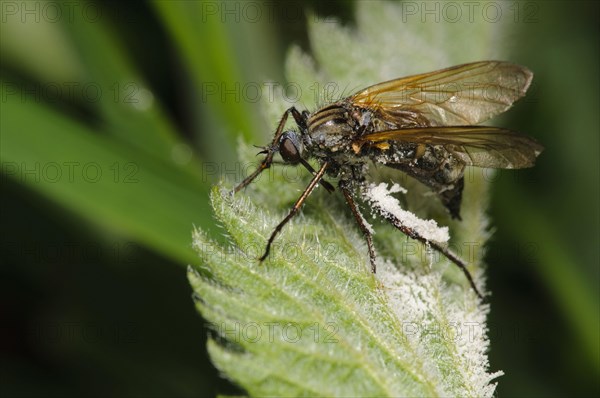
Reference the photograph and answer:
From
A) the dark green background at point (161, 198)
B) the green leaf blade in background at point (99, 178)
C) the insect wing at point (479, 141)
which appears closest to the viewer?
the insect wing at point (479, 141)

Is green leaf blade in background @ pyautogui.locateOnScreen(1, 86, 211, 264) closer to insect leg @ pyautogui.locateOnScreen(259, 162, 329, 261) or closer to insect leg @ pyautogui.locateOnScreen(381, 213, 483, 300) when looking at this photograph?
insect leg @ pyautogui.locateOnScreen(259, 162, 329, 261)

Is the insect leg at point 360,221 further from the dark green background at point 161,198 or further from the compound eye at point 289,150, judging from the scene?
the dark green background at point 161,198

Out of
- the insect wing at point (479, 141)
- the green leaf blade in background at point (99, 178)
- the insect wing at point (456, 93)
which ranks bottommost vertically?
the green leaf blade in background at point (99, 178)

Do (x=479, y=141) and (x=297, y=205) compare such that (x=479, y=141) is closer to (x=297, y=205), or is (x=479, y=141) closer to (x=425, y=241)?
(x=425, y=241)

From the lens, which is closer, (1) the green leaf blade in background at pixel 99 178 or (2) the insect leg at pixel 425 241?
(2) the insect leg at pixel 425 241

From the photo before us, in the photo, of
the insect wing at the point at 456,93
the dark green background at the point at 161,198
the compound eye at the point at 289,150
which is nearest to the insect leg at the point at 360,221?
the compound eye at the point at 289,150

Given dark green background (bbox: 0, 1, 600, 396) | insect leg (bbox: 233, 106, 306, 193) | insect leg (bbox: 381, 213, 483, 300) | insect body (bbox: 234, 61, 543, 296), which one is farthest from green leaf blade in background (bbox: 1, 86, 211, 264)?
insect leg (bbox: 381, 213, 483, 300)

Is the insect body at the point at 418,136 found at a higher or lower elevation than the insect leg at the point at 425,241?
higher

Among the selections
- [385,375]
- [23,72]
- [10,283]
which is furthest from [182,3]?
[385,375]
